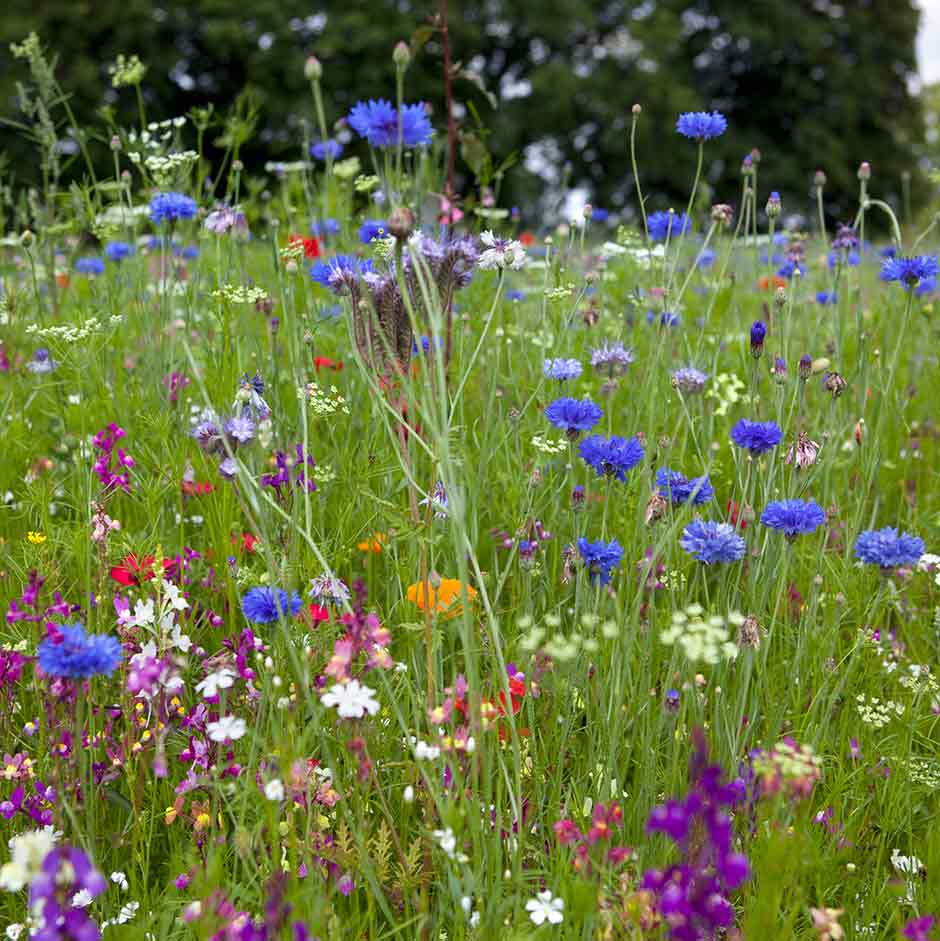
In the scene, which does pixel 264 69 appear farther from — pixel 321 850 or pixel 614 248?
pixel 321 850

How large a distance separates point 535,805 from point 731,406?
6.00ft

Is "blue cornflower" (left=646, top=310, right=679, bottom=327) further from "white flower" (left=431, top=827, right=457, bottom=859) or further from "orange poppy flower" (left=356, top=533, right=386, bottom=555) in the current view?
"white flower" (left=431, top=827, right=457, bottom=859)

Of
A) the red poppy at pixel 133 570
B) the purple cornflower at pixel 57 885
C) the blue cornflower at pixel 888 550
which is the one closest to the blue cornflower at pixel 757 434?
the blue cornflower at pixel 888 550

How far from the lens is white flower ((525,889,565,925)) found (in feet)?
4.36

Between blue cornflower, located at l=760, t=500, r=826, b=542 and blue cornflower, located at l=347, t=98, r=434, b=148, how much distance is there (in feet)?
3.19

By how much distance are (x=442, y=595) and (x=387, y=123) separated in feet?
3.06

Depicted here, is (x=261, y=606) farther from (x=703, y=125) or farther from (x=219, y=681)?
(x=703, y=125)

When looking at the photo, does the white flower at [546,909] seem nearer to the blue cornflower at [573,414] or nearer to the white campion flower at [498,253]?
the blue cornflower at [573,414]

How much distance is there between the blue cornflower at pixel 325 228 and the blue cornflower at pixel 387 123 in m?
1.29

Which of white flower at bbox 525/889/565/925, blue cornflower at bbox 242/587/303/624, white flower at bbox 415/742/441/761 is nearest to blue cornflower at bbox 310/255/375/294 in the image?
blue cornflower at bbox 242/587/303/624

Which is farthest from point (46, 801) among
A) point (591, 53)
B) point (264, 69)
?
point (591, 53)

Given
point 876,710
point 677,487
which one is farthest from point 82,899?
point 876,710

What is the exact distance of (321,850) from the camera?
4.64 ft

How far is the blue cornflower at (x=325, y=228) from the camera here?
3324 millimetres
